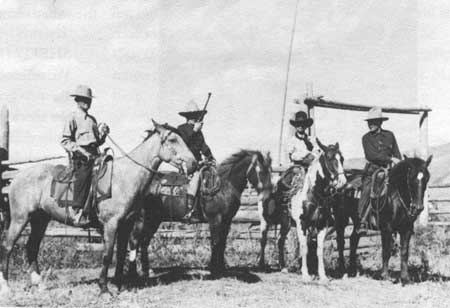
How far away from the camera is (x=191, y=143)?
10.6 m

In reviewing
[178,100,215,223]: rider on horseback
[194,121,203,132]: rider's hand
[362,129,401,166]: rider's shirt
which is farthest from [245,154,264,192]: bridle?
[362,129,401,166]: rider's shirt

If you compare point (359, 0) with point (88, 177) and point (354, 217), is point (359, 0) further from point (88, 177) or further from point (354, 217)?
point (88, 177)

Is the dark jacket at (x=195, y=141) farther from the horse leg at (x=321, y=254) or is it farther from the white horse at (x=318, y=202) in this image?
the horse leg at (x=321, y=254)

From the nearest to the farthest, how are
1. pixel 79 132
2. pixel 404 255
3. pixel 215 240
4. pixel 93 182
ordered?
pixel 93 182, pixel 79 132, pixel 404 255, pixel 215 240

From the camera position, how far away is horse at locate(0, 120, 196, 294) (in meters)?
7.86

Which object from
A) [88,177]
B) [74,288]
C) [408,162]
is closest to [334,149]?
[408,162]

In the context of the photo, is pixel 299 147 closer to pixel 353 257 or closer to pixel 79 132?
pixel 353 257

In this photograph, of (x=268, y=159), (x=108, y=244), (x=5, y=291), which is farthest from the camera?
(x=268, y=159)

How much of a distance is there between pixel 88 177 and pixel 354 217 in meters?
5.82

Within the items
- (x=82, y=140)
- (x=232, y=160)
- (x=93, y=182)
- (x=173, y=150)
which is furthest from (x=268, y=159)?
(x=82, y=140)

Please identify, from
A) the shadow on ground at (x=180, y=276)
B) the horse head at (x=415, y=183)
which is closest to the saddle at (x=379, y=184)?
the horse head at (x=415, y=183)

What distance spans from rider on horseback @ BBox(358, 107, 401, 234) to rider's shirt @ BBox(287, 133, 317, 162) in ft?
3.91

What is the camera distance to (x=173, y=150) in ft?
25.8

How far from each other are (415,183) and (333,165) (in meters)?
1.52
